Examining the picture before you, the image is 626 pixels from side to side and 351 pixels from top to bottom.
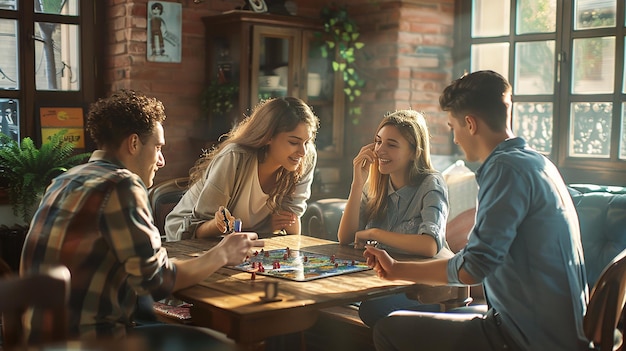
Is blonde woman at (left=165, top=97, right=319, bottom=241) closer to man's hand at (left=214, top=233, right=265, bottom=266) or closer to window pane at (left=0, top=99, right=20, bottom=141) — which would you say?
man's hand at (left=214, top=233, right=265, bottom=266)

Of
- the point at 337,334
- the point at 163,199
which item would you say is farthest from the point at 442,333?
the point at 163,199

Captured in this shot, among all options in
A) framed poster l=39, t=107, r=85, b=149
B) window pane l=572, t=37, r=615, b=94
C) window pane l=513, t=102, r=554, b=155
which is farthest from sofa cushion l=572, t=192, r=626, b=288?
framed poster l=39, t=107, r=85, b=149

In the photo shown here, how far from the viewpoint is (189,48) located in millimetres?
5039

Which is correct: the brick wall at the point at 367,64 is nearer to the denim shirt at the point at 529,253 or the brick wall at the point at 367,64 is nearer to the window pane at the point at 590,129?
the window pane at the point at 590,129

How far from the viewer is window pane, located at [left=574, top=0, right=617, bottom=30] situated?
4406 mm

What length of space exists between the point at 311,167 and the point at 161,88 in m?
1.60

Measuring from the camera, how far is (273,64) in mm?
4992

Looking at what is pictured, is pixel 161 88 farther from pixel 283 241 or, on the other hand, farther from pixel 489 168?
pixel 489 168

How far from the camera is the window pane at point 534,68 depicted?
4711 millimetres

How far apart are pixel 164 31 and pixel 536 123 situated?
7.54 ft

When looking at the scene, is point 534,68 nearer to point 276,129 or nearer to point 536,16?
point 536,16

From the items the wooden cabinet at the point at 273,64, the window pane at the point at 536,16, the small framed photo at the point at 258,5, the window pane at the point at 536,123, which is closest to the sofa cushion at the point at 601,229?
the window pane at the point at 536,123

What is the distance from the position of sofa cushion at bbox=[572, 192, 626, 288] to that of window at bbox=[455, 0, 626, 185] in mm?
1217

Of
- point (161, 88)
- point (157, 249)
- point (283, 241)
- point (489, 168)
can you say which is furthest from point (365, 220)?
point (161, 88)
